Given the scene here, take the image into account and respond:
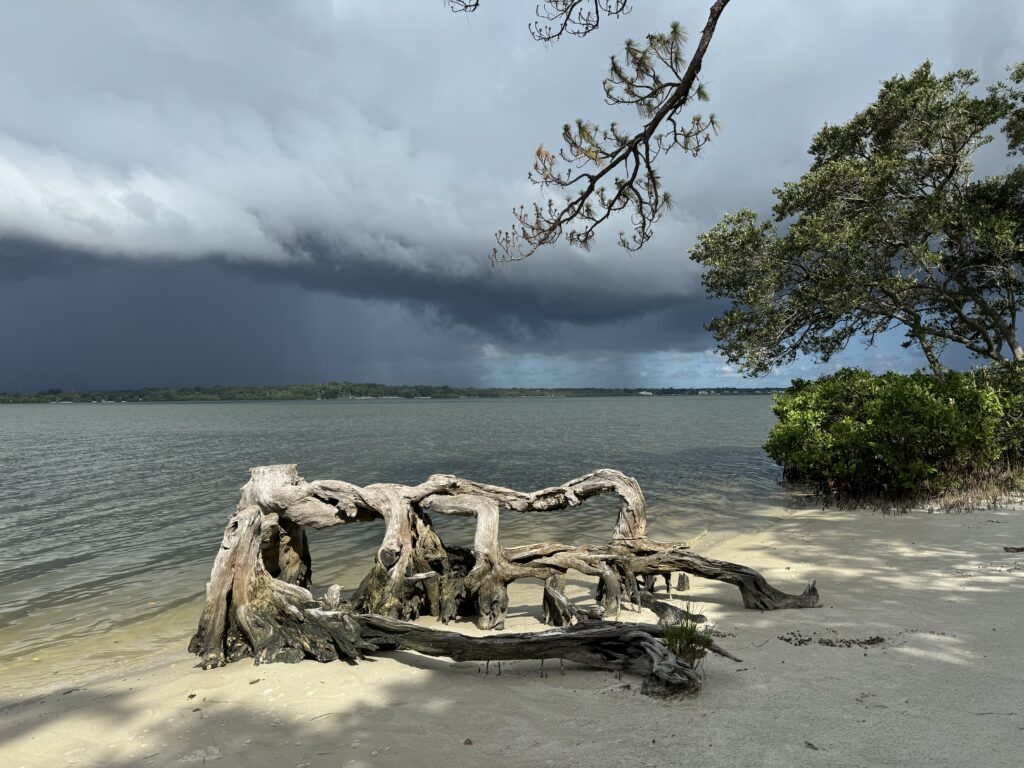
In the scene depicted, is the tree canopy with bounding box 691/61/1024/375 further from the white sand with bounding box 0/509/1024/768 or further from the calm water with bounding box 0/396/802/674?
the white sand with bounding box 0/509/1024/768

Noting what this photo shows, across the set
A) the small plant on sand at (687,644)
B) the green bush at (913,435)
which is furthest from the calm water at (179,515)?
the small plant on sand at (687,644)

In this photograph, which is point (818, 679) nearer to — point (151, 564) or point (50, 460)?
point (151, 564)

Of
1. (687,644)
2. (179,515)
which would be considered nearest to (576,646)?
(687,644)

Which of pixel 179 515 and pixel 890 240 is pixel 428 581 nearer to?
pixel 179 515

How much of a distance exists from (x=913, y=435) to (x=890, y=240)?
833cm

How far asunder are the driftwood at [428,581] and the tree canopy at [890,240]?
1520 cm

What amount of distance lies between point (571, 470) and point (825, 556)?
18.6 m

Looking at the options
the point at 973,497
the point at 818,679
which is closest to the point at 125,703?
the point at 818,679

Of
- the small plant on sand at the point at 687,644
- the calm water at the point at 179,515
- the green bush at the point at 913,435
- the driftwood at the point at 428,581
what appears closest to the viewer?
the small plant on sand at the point at 687,644

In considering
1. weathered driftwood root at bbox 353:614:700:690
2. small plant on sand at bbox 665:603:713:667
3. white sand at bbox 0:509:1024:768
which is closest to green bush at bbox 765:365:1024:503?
white sand at bbox 0:509:1024:768

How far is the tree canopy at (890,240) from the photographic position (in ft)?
64.0

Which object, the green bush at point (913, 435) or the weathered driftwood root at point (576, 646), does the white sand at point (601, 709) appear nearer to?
the weathered driftwood root at point (576, 646)

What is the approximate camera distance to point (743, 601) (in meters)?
8.11

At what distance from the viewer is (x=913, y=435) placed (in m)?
15.3
